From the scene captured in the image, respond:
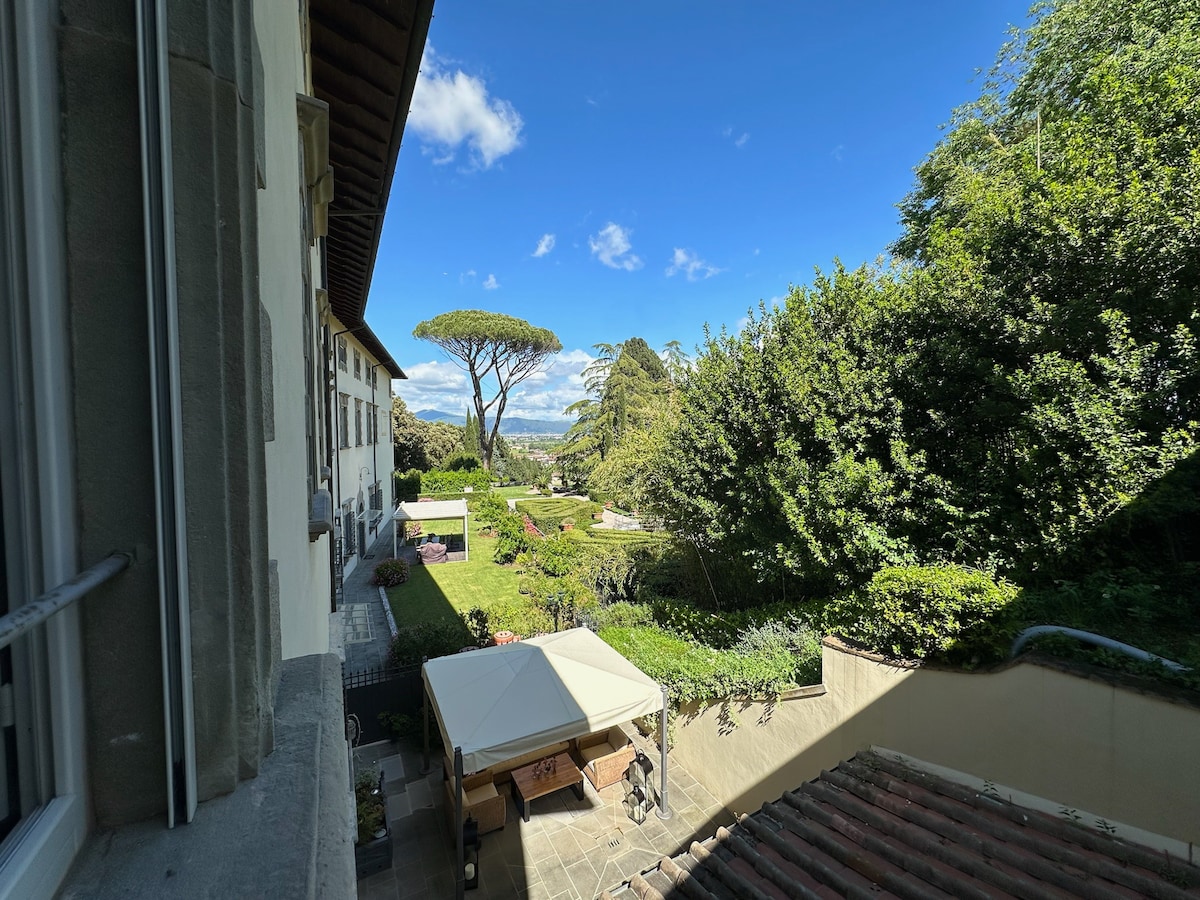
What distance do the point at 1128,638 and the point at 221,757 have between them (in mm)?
6357

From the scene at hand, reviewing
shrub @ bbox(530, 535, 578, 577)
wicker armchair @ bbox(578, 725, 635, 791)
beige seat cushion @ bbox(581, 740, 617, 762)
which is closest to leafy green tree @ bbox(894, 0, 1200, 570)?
wicker armchair @ bbox(578, 725, 635, 791)

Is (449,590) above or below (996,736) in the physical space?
below

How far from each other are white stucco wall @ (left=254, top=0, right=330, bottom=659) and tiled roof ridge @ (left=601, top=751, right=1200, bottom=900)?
3.17m

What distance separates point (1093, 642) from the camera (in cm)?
415

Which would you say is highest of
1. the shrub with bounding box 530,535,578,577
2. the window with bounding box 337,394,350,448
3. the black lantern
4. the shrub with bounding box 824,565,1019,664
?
the window with bounding box 337,394,350,448

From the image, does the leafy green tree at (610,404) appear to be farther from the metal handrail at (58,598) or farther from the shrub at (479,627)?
the metal handrail at (58,598)

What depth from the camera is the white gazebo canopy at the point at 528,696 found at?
5.23m

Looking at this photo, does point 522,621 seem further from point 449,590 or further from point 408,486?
point 408,486

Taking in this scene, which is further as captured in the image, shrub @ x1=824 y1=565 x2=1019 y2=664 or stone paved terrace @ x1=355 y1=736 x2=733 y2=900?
stone paved terrace @ x1=355 y1=736 x2=733 y2=900

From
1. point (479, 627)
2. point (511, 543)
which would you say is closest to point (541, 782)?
point (479, 627)

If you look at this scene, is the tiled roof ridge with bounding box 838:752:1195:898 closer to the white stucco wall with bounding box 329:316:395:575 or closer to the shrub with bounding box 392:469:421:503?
the white stucco wall with bounding box 329:316:395:575

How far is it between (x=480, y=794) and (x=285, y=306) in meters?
5.83

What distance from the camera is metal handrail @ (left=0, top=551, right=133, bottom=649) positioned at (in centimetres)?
52

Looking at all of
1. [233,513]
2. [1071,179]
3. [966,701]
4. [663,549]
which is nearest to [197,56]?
[233,513]
